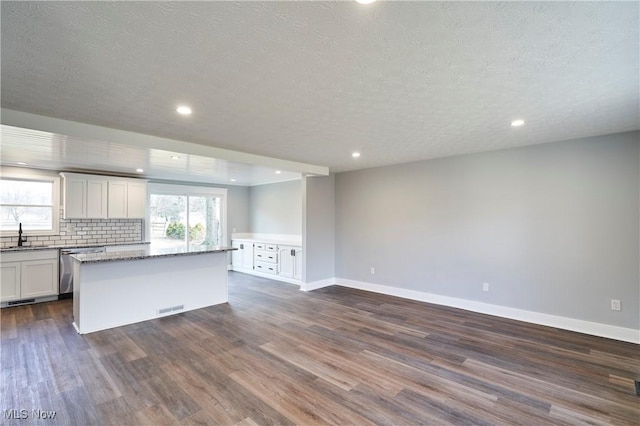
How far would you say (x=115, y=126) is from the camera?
321cm

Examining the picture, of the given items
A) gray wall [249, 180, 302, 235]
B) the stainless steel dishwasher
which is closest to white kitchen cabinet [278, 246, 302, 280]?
gray wall [249, 180, 302, 235]

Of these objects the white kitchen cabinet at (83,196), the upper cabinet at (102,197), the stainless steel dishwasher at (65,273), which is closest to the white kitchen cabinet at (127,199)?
the upper cabinet at (102,197)

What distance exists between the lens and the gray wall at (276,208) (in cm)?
748

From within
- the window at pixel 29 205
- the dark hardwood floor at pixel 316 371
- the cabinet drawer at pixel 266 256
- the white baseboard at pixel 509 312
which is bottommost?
the dark hardwood floor at pixel 316 371

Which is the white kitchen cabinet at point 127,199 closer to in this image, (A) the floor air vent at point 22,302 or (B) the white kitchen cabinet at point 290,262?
(A) the floor air vent at point 22,302

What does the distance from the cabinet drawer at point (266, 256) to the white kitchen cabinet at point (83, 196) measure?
10.5ft

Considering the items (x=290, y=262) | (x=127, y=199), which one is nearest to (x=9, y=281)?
(x=127, y=199)

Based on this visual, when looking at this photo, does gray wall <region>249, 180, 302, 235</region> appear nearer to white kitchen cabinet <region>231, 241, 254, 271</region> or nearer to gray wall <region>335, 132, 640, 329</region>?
white kitchen cabinet <region>231, 241, 254, 271</region>

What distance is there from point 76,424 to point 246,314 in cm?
254

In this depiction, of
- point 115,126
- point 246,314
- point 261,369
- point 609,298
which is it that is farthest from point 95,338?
point 609,298

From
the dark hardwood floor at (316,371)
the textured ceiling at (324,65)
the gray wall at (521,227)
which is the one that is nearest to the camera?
the textured ceiling at (324,65)

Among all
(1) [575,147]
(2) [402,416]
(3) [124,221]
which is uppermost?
(1) [575,147]

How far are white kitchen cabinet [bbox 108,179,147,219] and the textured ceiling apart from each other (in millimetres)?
3465

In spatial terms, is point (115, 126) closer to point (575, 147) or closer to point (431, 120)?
point (431, 120)
